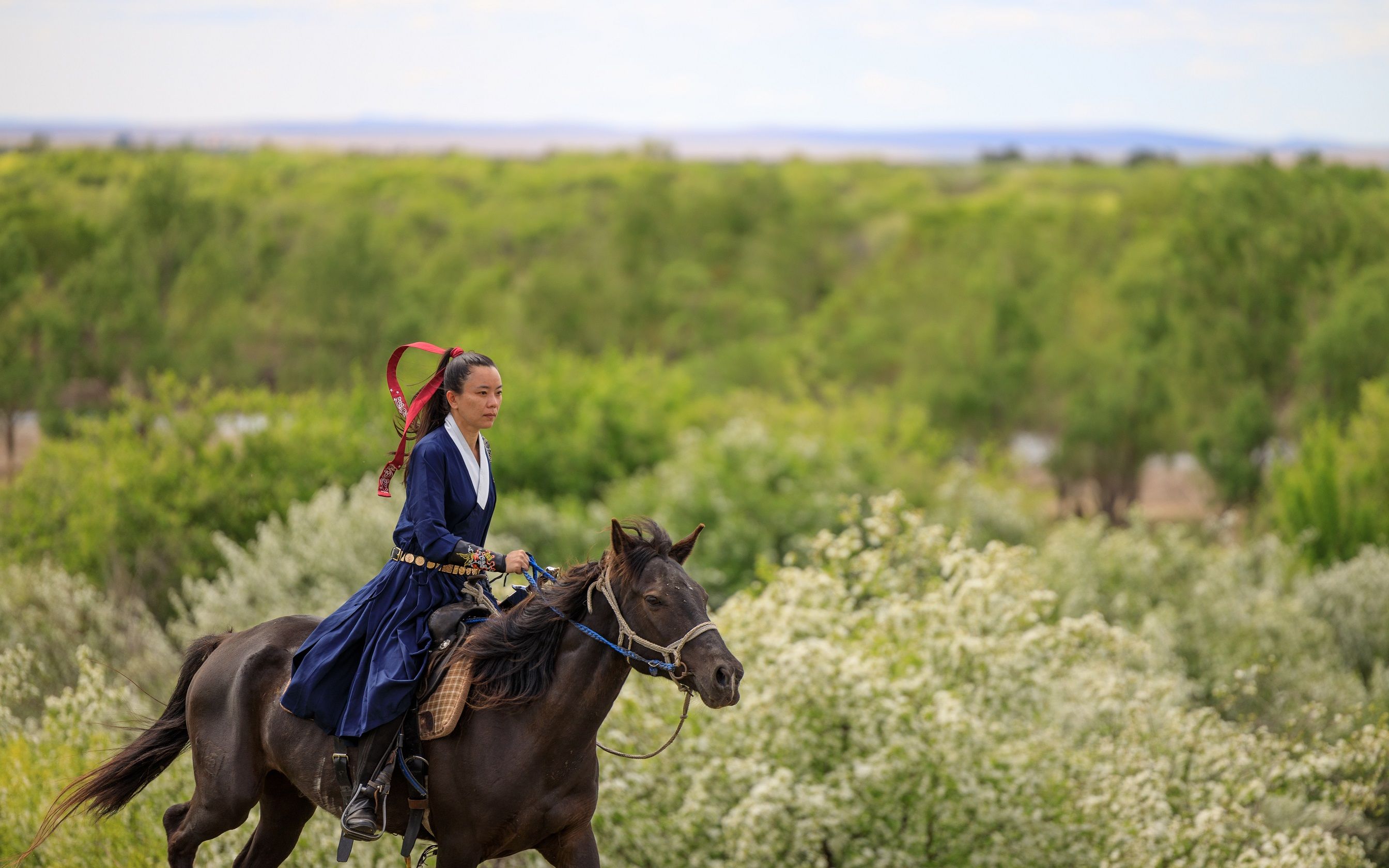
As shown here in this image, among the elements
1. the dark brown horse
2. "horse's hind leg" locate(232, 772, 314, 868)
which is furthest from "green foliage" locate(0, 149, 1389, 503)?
the dark brown horse

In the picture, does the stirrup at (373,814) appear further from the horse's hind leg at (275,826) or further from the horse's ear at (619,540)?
the horse's ear at (619,540)

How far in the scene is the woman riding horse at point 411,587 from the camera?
766cm

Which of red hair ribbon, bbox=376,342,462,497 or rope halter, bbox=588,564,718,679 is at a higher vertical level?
red hair ribbon, bbox=376,342,462,497

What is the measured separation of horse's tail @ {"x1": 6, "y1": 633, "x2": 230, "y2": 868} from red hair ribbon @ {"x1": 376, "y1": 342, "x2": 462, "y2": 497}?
1634 millimetres

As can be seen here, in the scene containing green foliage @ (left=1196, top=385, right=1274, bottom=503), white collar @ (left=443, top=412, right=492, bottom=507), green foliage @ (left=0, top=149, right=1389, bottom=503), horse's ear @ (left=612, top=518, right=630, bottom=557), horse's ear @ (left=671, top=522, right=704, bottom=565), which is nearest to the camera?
horse's ear @ (left=612, top=518, right=630, bottom=557)

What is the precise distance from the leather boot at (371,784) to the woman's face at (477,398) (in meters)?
1.77

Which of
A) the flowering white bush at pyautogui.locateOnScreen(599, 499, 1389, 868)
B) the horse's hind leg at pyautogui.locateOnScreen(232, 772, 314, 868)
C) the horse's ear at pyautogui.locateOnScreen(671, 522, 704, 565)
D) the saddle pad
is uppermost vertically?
the horse's ear at pyautogui.locateOnScreen(671, 522, 704, 565)

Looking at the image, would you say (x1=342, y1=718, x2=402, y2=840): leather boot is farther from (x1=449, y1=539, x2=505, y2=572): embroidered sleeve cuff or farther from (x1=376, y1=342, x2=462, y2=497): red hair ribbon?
(x1=376, y1=342, x2=462, y2=497): red hair ribbon

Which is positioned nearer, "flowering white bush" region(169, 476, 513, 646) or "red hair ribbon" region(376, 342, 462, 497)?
"red hair ribbon" region(376, 342, 462, 497)

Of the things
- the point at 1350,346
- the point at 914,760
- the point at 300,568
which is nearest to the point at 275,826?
the point at 914,760

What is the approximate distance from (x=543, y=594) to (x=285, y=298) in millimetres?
59725

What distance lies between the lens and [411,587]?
8.02 metres

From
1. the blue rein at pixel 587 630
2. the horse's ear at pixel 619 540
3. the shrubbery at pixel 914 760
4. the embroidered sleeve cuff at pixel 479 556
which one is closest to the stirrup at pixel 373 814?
the blue rein at pixel 587 630

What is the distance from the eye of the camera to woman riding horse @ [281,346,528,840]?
766 cm
